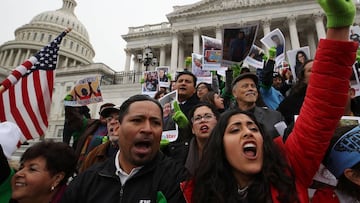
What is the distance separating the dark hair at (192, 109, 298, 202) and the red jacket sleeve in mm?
224

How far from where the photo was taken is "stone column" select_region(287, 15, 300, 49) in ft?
108

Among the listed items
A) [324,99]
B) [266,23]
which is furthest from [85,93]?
[266,23]

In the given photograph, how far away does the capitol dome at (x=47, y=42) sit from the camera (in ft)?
257

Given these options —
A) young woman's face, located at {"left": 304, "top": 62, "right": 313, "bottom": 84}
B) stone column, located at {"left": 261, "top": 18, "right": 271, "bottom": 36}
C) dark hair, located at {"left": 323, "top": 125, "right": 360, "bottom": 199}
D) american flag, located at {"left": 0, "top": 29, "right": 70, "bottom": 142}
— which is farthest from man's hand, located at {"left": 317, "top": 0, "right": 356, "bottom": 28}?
stone column, located at {"left": 261, "top": 18, "right": 271, "bottom": 36}

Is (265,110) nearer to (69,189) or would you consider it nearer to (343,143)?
(343,143)

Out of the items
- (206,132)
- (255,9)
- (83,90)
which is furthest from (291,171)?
(255,9)

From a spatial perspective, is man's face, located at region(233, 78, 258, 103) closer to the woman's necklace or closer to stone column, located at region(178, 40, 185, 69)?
the woman's necklace

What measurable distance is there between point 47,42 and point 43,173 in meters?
88.5

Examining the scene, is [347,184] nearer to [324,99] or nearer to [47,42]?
[324,99]

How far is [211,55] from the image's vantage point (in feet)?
24.1

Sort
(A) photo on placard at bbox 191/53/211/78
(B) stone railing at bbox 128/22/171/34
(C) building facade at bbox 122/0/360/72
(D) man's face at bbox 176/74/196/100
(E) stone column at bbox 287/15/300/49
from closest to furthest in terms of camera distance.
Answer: (D) man's face at bbox 176/74/196/100
(A) photo on placard at bbox 191/53/211/78
(E) stone column at bbox 287/15/300/49
(C) building facade at bbox 122/0/360/72
(B) stone railing at bbox 128/22/171/34

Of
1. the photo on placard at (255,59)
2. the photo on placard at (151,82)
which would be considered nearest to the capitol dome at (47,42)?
the photo on placard at (151,82)

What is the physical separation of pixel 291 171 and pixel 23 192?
109 inches

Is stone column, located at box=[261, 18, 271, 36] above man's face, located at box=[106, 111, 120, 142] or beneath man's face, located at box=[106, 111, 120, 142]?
above
